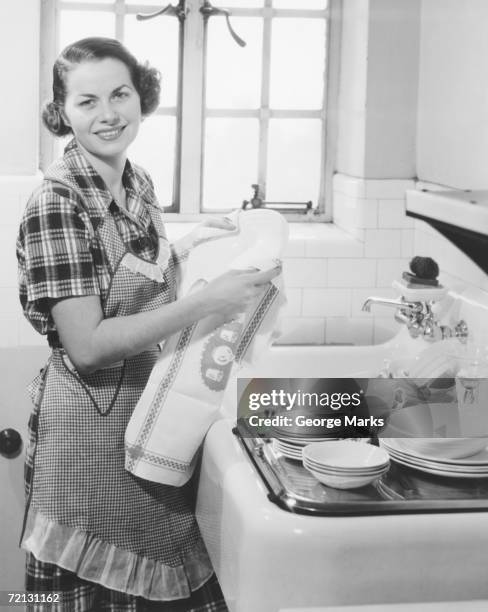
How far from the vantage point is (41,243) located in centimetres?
171

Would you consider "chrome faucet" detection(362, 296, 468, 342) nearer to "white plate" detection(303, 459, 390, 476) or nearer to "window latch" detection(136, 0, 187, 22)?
"white plate" detection(303, 459, 390, 476)

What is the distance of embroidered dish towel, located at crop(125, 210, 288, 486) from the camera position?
1762 mm

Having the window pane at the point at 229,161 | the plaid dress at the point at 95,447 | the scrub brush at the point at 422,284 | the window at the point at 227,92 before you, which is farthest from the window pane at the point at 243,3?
the plaid dress at the point at 95,447

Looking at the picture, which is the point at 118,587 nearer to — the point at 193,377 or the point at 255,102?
the point at 193,377

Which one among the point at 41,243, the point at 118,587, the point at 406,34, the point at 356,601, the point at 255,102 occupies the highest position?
the point at 406,34

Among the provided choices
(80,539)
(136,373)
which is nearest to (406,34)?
(136,373)

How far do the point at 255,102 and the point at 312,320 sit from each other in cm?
81

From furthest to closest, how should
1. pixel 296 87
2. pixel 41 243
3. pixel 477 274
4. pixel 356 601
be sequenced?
pixel 296 87, pixel 477 274, pixel 41 243, pixel 356 601

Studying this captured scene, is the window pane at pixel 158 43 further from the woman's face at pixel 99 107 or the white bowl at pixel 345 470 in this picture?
the white bowl at pixel 345 470

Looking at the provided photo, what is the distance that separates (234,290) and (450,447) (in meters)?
0.48

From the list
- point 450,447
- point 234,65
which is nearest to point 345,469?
point 450,447

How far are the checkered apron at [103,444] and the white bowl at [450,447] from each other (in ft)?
1.89

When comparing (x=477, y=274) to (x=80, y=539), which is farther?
(x=477, y=274)

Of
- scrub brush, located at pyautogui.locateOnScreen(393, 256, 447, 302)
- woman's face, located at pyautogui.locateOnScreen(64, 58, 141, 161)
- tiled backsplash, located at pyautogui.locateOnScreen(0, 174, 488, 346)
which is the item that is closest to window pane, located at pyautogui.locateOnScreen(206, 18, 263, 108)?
tiled backsplash, located at pyautogui.locateOnScreen(0, 174, 488, 346)
